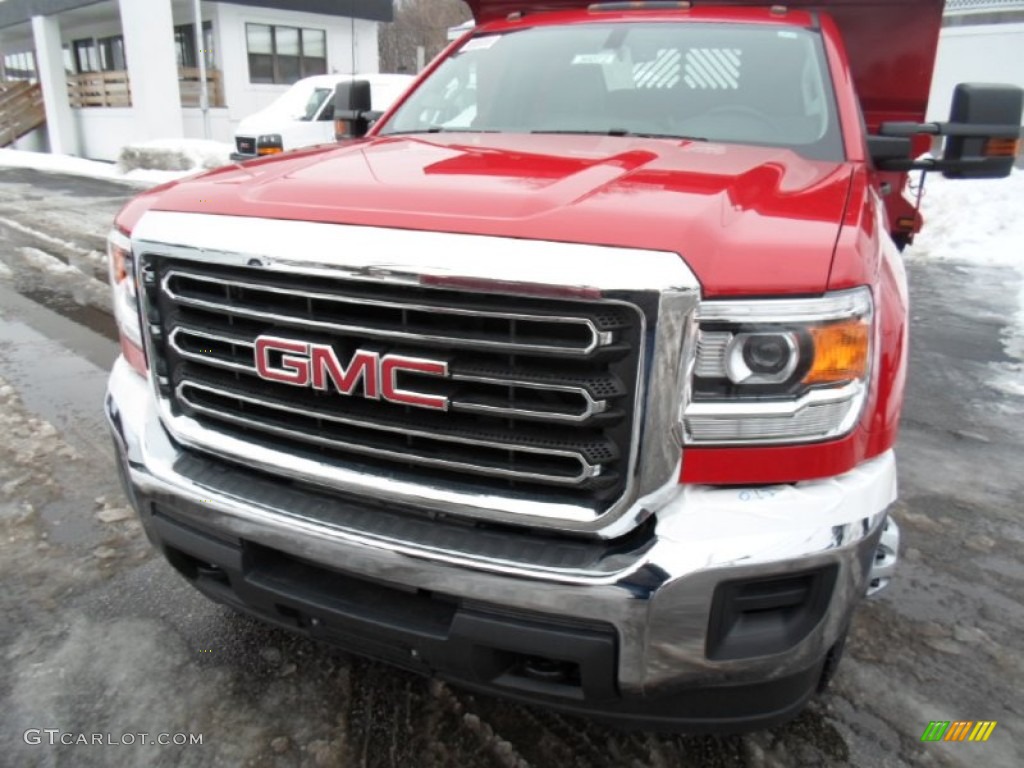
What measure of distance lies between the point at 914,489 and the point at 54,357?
Answer: 533 cm

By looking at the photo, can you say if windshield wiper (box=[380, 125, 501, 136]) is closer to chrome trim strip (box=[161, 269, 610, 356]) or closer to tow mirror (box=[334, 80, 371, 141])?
tow mirror (box=[334, 80, 371, 141])

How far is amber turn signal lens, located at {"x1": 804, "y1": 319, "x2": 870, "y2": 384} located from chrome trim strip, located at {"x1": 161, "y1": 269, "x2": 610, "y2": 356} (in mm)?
439

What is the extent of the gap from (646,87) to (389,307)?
191 cm

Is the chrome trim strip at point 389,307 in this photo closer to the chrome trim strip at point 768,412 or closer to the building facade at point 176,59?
the chrome trim strip at point 768,412

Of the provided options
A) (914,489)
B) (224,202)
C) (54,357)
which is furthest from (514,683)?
(54,357)

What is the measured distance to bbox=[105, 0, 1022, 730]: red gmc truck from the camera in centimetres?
164

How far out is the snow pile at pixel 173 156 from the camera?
18422mm

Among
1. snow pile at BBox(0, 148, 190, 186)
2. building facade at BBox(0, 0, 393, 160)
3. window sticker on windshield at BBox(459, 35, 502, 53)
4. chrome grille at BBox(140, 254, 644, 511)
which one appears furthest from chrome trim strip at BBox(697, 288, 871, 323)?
building facade at BBox(0, 0, 393, 160)

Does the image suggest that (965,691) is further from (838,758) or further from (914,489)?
(914,489)

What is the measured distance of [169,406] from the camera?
2211 millimetres

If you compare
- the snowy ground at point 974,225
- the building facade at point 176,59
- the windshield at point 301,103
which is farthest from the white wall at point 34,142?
the snowy ground at point 974,225

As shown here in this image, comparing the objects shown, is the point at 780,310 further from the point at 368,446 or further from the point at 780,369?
the point at 368,446

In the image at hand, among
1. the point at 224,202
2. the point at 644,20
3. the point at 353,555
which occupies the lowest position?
the point at 353,555

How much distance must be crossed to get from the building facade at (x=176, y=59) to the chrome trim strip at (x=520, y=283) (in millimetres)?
21872
